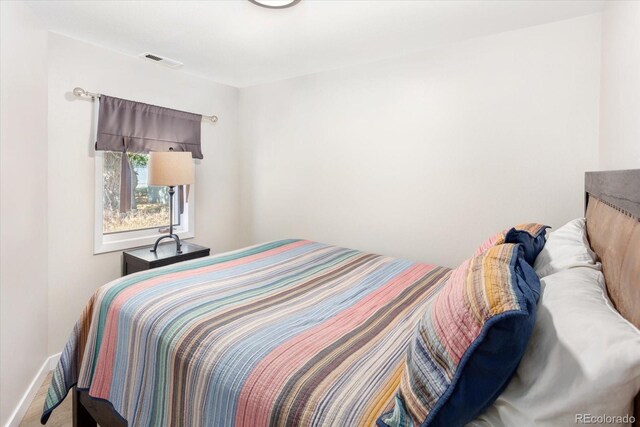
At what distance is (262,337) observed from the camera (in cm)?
125

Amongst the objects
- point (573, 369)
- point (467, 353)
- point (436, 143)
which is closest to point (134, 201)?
point (436, 143)

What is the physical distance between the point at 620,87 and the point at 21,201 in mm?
3223

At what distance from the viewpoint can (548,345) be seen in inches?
27.1

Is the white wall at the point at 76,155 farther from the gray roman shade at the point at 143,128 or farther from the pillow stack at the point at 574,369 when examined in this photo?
the pillow stack at the point at 574,369

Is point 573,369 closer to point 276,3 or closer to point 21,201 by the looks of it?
point 276,3

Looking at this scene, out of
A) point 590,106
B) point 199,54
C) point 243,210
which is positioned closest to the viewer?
point 590,106

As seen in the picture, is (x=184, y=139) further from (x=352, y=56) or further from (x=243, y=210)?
(x=352, y=56)

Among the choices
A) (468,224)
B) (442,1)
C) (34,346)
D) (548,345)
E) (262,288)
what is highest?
(442,1)

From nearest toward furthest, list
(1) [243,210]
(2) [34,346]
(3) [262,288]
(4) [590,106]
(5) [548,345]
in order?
(5) [548,345]
(3) [262,288]
(4) [590,106]
(2) [34,346]
(1) [243,210]

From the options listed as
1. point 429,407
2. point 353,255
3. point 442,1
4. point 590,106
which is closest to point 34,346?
point 353,255

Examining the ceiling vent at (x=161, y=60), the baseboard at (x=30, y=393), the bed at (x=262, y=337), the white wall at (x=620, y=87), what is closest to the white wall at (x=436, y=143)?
the white wall at (x=620, y=87)

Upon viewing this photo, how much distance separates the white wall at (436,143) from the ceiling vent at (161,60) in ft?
2.96

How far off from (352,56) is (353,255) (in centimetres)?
166

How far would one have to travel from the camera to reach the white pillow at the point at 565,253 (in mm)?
1064
